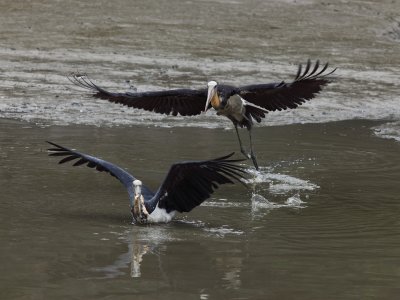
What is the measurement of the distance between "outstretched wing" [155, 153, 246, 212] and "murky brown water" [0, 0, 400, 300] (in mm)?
178

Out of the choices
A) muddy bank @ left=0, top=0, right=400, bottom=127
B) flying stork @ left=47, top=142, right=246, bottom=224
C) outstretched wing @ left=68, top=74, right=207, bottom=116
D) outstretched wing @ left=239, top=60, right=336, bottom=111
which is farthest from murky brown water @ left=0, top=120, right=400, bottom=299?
muddy bank @ left=0, top=0, right=400, bottom=127

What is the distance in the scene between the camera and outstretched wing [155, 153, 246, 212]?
7504 mm

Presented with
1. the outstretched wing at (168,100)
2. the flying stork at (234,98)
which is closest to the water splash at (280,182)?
the flying stork at (234,98)

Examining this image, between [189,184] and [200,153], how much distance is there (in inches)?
129

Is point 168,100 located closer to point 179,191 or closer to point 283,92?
point 283,92

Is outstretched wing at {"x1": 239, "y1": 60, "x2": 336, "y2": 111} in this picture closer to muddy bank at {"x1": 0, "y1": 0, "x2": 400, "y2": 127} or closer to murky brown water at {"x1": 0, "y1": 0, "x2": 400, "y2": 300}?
murky brown water at {"x1": 0, "y1": 0, "x2": 400, "y2": 300}

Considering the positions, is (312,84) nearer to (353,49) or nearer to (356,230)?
(356,230)

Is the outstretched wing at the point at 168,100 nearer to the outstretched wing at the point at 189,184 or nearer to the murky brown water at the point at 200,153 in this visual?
the murky brown water at the point at 200,153

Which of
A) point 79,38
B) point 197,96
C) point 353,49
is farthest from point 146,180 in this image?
point 353,49

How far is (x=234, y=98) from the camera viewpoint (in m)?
9.67

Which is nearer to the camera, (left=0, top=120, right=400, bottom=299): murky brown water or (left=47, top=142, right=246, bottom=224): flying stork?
(left=0, top=120, right=400, bottom=299): murky brown water

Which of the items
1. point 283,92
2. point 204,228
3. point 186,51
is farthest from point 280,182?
point 186,51

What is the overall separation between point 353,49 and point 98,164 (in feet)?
40.2

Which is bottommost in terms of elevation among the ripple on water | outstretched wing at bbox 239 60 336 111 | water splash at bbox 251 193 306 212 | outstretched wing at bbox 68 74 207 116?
water splash at bbox 251 193 306 212
